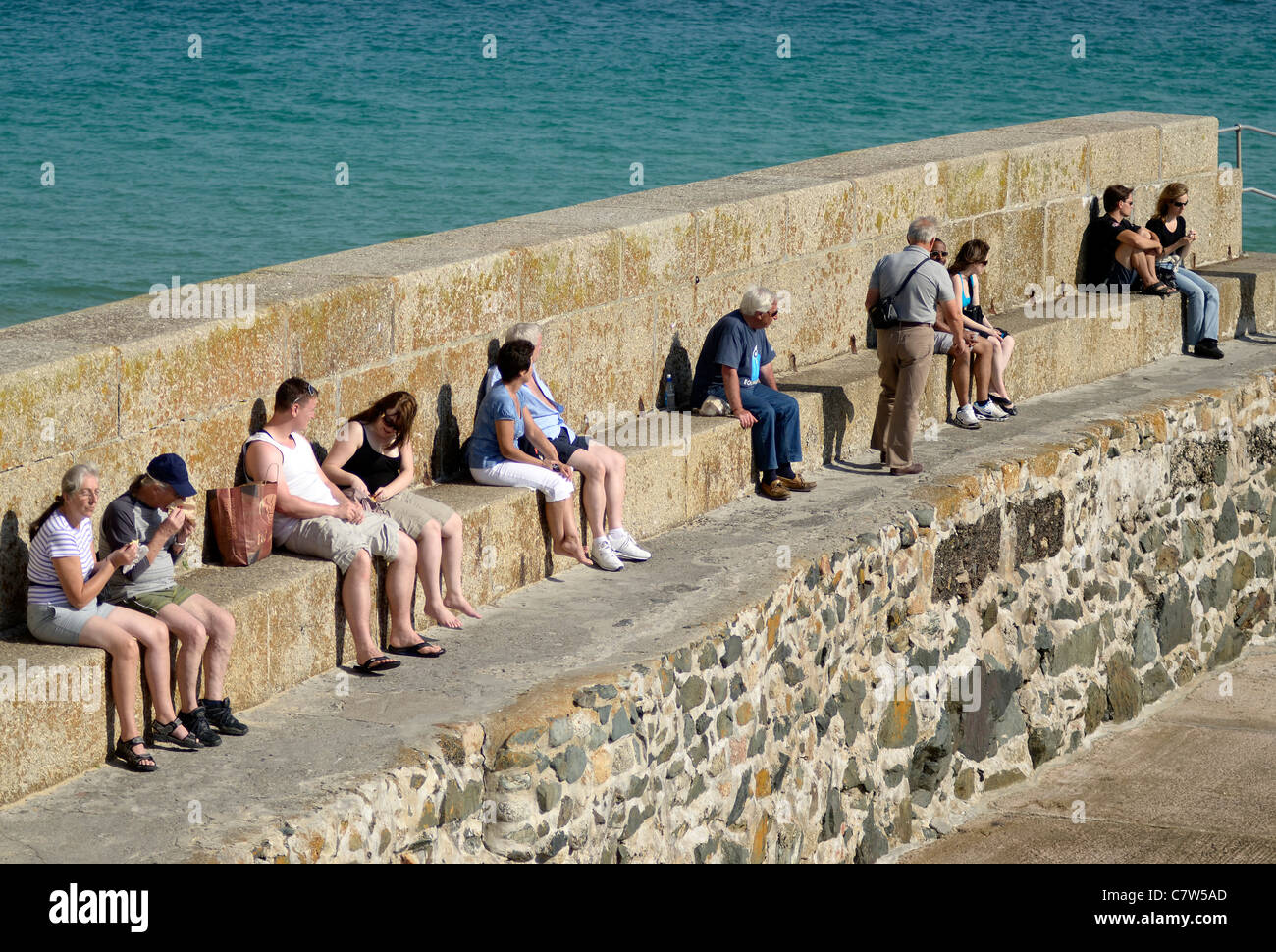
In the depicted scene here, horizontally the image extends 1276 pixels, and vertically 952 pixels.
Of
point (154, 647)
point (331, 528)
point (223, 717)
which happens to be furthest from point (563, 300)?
point (154, 647)

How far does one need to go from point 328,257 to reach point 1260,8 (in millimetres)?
51438

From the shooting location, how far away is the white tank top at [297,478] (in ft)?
22.1

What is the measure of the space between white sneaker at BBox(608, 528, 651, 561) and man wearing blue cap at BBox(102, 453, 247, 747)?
2355 millimetres

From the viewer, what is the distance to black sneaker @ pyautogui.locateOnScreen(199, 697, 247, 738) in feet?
19.6

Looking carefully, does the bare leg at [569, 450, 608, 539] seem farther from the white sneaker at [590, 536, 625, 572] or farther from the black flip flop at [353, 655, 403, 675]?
the black flip flop at [353, 655, 403, 675]

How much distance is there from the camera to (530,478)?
7652mm

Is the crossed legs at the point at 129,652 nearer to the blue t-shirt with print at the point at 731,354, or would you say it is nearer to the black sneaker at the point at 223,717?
the black sneaker at the point at 223,717

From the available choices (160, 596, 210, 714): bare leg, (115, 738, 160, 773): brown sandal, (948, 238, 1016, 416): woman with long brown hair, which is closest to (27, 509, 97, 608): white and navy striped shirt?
(160, 596, 210, 714): bare leg

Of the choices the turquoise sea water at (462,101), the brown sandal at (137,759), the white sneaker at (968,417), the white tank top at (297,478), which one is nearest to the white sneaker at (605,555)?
the white tank top at (297,478)

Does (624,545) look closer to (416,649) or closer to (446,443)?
(446,443)

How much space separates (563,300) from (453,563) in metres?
1.91

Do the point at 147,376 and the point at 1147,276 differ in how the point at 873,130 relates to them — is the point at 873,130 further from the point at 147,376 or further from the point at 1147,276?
the point at 147,376

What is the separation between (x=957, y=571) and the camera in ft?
29.6
